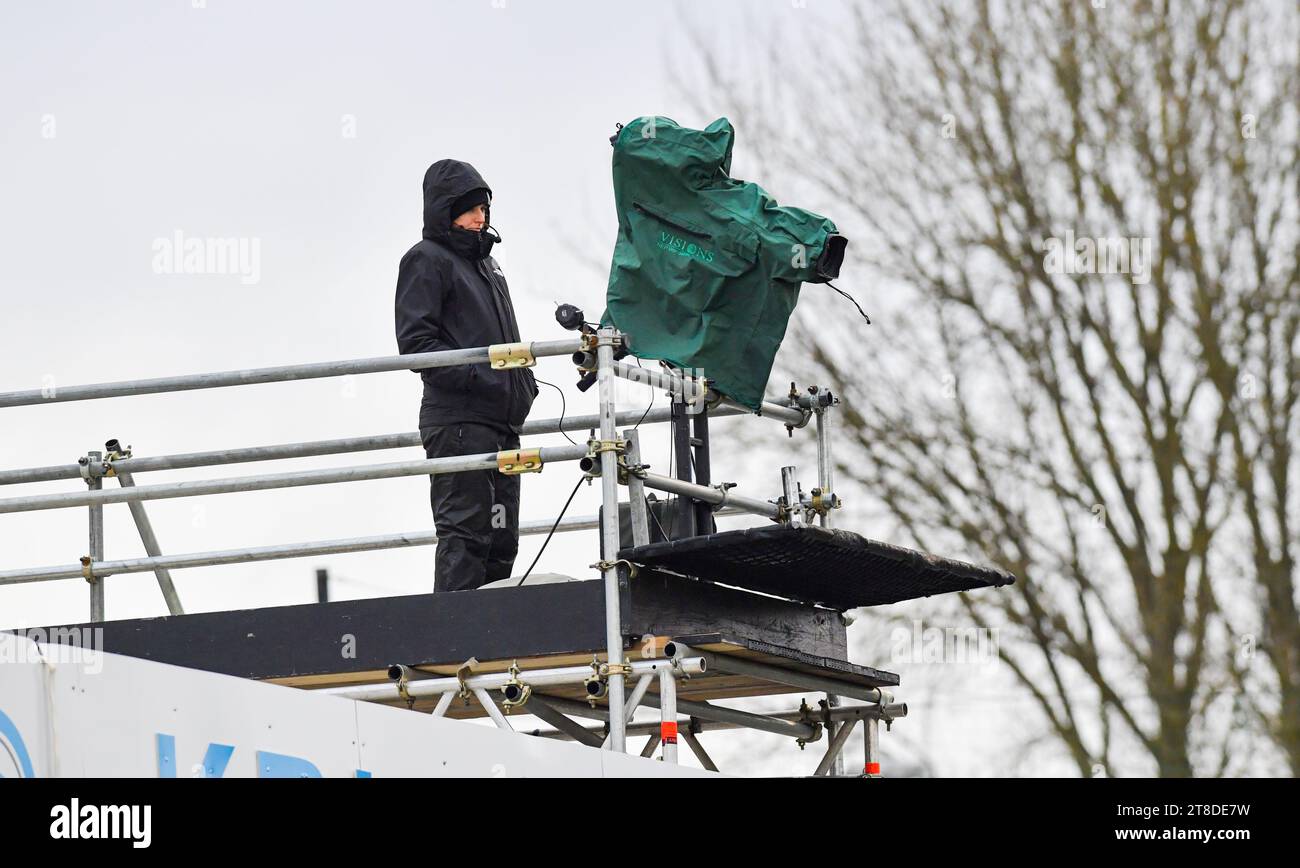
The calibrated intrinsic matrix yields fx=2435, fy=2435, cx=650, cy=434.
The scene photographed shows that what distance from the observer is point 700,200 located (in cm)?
884

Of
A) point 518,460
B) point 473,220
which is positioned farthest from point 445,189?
point 518,460

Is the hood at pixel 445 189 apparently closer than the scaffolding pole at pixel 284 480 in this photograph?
No

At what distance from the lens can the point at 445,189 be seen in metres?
9.44

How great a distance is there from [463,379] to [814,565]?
1.49m

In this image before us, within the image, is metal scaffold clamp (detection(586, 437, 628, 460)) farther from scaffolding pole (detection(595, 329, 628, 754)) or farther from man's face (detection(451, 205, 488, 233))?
man's face (detection(451, 205, 488, 233))

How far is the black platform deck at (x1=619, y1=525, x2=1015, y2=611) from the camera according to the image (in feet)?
26.9

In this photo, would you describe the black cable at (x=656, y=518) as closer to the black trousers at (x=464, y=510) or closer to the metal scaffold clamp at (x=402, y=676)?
the black trousers at (x=464, y=510)

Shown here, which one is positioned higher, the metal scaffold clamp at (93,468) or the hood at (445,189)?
the hood at (445,189)

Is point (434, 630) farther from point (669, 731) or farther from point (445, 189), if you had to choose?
point (445, 189)

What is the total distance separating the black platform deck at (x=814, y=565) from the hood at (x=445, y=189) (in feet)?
6.00

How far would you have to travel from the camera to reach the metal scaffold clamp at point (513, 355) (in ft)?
27.8

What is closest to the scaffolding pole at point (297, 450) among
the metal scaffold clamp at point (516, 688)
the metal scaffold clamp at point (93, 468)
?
the metal scaffold clamp at point (93, 468)
